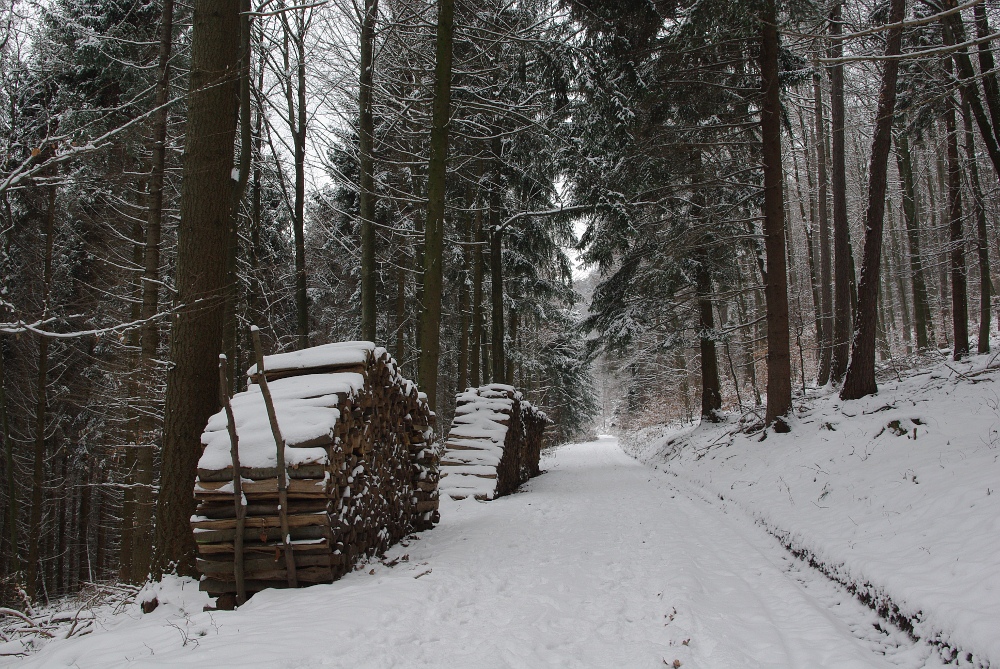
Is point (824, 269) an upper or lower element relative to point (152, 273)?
upper

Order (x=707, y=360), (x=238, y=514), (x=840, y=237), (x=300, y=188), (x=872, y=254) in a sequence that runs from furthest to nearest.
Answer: (x=707, y=360)
(x=840, y=237)
(x=300, y=188)
(x=872, y=254)
(x=238, y=514)

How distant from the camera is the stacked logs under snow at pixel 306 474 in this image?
172 inches

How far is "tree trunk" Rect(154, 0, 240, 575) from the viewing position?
16.5 ft

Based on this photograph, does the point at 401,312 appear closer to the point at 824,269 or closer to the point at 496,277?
the point at 496,277

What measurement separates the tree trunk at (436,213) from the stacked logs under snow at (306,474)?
2.81m

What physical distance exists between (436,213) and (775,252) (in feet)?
21.3

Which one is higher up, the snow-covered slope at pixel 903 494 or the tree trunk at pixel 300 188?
the tree trunk at pixel 300 188

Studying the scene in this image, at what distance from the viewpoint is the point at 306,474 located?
14.5 feet

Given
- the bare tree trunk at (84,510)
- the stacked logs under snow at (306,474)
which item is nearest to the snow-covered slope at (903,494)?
the stacked logs under snow at (306,474)

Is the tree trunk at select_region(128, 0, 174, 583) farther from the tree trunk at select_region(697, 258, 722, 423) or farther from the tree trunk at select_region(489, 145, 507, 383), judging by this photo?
the tree trunk at select_region(697, 258, 722, 423)

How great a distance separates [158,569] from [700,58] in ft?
38.4

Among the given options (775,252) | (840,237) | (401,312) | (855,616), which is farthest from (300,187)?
(840,237)

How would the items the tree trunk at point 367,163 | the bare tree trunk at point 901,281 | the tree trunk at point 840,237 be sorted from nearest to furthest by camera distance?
the tree trunk at point 367,163 < the tree trunk at point 840,237 < the bare tree trunk at point 901,281

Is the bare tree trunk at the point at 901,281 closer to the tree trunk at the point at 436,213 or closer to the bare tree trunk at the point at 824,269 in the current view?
the bare tree trunk at the point at 824,269
